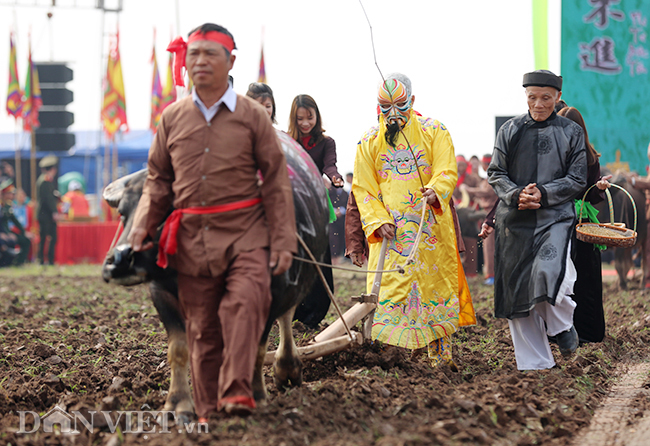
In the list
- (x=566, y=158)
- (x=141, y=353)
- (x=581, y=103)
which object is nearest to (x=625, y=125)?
(x=581, y=103)

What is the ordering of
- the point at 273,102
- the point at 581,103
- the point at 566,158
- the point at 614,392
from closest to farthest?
1. the point at 614,392
2. the point at 566,158
3. the point at 273,102
4. the point at 581,103

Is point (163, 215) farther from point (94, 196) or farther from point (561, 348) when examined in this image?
point (94, 196)

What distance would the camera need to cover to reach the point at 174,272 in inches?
155

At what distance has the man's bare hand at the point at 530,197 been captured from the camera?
17.4ft

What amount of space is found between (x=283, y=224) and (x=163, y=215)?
616mm

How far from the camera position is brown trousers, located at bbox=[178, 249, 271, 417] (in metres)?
3.54

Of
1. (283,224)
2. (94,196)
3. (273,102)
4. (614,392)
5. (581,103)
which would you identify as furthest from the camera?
(94,196)

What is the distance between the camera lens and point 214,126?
3.74m

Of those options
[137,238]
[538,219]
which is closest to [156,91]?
[538,219]

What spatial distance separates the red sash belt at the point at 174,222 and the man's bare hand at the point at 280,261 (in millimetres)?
275

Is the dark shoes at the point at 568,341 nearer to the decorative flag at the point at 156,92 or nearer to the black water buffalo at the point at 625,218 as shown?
the black water buffalo at the point at 625,218

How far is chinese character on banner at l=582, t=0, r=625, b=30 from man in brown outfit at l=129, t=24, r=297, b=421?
12.7 m

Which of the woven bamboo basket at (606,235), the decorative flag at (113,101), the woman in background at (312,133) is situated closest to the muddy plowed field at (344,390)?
the woven bamboo basket at (606,235)

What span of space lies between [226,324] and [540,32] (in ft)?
39.6
